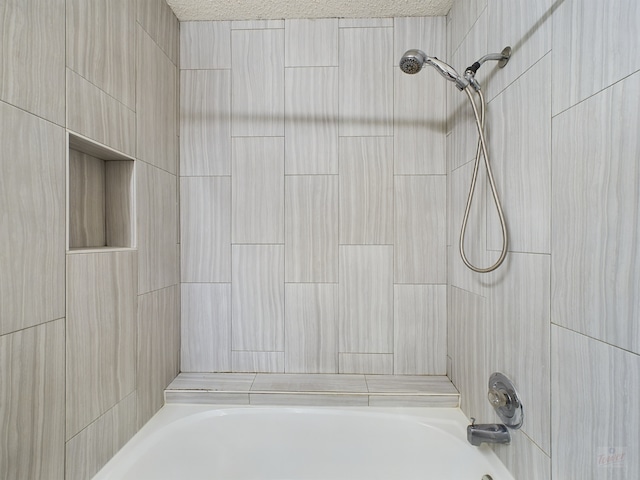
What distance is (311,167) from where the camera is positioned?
174 cm

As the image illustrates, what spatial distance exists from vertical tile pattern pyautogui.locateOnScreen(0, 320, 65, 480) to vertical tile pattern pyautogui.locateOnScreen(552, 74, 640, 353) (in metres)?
1.35

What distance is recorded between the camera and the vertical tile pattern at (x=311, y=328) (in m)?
1.74

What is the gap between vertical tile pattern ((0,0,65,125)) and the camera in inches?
30.9

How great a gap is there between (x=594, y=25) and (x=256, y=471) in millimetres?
1897

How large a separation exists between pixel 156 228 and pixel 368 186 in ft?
3.42

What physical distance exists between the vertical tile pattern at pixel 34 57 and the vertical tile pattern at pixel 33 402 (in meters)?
0.58

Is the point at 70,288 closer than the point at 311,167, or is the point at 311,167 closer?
the point at 70,288

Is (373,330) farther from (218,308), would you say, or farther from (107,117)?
(107,117)

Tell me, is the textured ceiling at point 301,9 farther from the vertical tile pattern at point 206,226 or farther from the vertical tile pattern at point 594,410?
the vertical tile pattern at point 594,410

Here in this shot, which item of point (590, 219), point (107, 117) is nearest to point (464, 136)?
point (590, 219)

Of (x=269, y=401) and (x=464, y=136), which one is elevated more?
(x=464, y=136)

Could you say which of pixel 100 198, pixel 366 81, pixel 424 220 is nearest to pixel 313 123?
pixel 366 81

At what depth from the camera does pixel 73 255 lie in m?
0.99

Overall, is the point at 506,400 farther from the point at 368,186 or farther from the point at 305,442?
the point at 368,186
